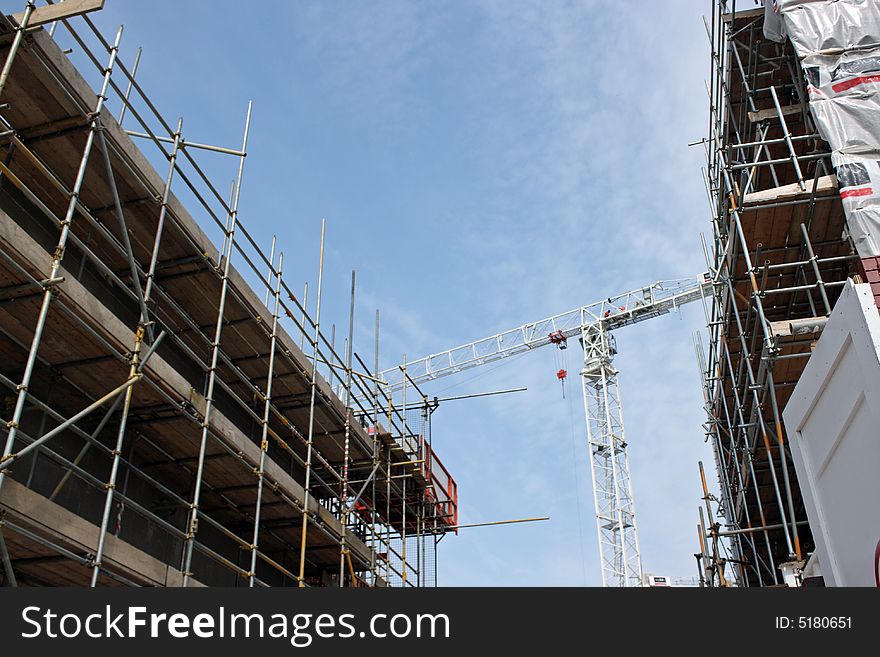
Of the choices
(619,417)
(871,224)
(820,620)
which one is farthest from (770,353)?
(619,417)

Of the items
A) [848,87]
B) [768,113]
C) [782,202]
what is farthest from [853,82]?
[768,113]

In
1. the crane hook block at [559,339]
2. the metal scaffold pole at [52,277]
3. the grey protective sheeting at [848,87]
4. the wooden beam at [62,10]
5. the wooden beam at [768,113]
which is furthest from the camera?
the crane hook block at [559,339]

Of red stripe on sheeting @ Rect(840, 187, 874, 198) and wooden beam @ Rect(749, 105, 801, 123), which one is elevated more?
wooden beam @ Rect(749, 105, 801, 123)

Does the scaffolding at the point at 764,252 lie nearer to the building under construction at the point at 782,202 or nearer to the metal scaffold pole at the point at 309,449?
the building under construction at the point at 782,202

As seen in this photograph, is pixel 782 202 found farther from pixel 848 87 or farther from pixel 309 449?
pixel 309 449

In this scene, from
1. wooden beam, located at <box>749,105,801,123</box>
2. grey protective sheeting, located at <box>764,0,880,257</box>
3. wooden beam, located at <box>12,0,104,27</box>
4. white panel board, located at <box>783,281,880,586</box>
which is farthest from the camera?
wooden beam, located at <box>749,105,801,123</box>

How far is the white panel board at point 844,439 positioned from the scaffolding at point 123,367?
288 inches

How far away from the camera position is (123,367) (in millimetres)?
10219

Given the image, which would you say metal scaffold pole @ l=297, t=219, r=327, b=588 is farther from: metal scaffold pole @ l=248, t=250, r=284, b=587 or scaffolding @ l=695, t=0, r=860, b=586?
scaffolding @ l=695, t=0, r=860, b=586

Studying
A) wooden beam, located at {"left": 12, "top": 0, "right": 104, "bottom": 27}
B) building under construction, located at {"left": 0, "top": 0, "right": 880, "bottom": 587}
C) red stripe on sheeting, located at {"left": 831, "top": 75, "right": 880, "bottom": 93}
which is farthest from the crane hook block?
wooden beam, located at {"left": 12, "top": 0, "right": 104, "bottom": 27}

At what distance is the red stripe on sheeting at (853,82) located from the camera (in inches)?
505

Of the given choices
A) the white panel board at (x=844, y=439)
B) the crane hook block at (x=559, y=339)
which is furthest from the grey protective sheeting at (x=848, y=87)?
the crane hook block at (x=559, y=339)

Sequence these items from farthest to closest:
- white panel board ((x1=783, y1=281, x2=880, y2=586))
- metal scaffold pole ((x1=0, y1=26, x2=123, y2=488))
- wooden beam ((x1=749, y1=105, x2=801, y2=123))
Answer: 1. wooden beam ((x1=749, y1=105, x2=801, y2=123))
2. metal scaffold pole ((x1=0, y1=26, x2=123, y2=488))
3. white panel board ((x1=783, y1=281, x2=880, y2=586))

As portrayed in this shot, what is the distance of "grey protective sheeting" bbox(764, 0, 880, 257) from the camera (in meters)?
11.6
